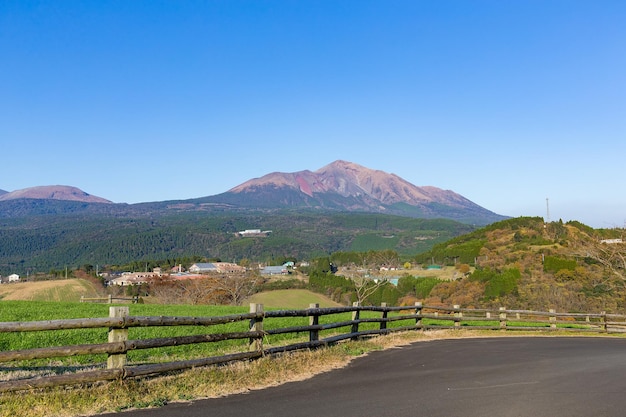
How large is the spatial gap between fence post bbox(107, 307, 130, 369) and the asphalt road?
144 centimetres

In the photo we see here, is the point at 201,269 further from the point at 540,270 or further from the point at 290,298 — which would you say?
the point at 540,270

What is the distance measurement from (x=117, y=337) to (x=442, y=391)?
217 inches

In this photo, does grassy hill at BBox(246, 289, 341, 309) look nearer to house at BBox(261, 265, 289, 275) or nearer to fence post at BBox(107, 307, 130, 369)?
house at BBox(261, 265, 289, 275)

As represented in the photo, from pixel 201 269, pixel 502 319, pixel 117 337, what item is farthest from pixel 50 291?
pixel 117 337

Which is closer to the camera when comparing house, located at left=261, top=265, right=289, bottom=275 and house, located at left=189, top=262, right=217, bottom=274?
house, located at left=189, top=262, right=217, bottom=274

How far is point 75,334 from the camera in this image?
18484 millimetres

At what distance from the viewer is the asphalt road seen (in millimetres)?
8258

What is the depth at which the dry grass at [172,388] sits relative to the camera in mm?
7730

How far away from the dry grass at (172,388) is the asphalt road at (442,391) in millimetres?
385

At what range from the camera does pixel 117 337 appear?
9.39 meters

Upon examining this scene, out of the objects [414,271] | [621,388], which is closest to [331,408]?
[621,388]

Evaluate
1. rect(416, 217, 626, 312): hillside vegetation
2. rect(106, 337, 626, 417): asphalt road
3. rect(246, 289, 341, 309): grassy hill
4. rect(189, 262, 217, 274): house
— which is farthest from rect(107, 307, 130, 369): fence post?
rect(189, 262, 217, 274): house

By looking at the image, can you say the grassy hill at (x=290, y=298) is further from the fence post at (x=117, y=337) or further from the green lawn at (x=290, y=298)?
the fence post at (x=117, y=337)

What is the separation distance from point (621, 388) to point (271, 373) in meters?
6.37
